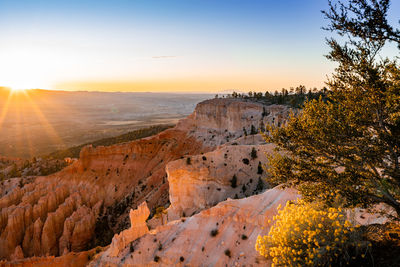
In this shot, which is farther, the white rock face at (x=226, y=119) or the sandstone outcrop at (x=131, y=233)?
the white rock face at (x=226, y=119)

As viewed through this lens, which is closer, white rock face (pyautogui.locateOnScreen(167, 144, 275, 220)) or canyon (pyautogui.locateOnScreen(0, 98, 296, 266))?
canyon (pyautogui.locateOnScreen(0, 98, 296, 266))

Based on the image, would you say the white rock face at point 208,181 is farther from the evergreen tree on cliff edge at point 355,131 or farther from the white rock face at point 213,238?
the evergreen tree on cliff edge at point 355,131

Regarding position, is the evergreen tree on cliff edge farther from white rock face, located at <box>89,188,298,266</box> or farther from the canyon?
white rock face, located at <box>89,188,298,266</box>

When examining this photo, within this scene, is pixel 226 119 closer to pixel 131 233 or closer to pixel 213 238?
pixel 131 233

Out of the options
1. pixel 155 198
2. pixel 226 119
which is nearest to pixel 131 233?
pixel 155 198

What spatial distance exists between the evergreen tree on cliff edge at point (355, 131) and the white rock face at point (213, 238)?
5745 millimetres

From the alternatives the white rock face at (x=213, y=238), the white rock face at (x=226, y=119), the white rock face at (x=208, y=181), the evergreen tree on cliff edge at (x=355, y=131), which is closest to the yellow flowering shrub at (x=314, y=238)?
the evergreen tree on cliff edge at (x=355, y=131)

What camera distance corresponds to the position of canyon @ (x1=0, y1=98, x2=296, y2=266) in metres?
15.4

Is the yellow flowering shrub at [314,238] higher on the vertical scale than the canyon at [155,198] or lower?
higher

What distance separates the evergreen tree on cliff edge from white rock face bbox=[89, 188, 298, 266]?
5.75 m

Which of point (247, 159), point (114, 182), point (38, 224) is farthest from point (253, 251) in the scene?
point (114, 182)

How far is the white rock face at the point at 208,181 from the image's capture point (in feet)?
83.0

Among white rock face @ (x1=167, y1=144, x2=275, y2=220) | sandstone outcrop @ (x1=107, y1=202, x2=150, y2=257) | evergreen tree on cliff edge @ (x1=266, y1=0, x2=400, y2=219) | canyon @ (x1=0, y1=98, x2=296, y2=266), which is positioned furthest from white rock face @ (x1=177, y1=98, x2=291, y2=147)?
evergreen tree on cliff edge @ (x1=266, y1=0, x2=400, y2=219)

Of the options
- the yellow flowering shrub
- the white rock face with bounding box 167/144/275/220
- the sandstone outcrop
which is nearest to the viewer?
the yellow flowering shrub
